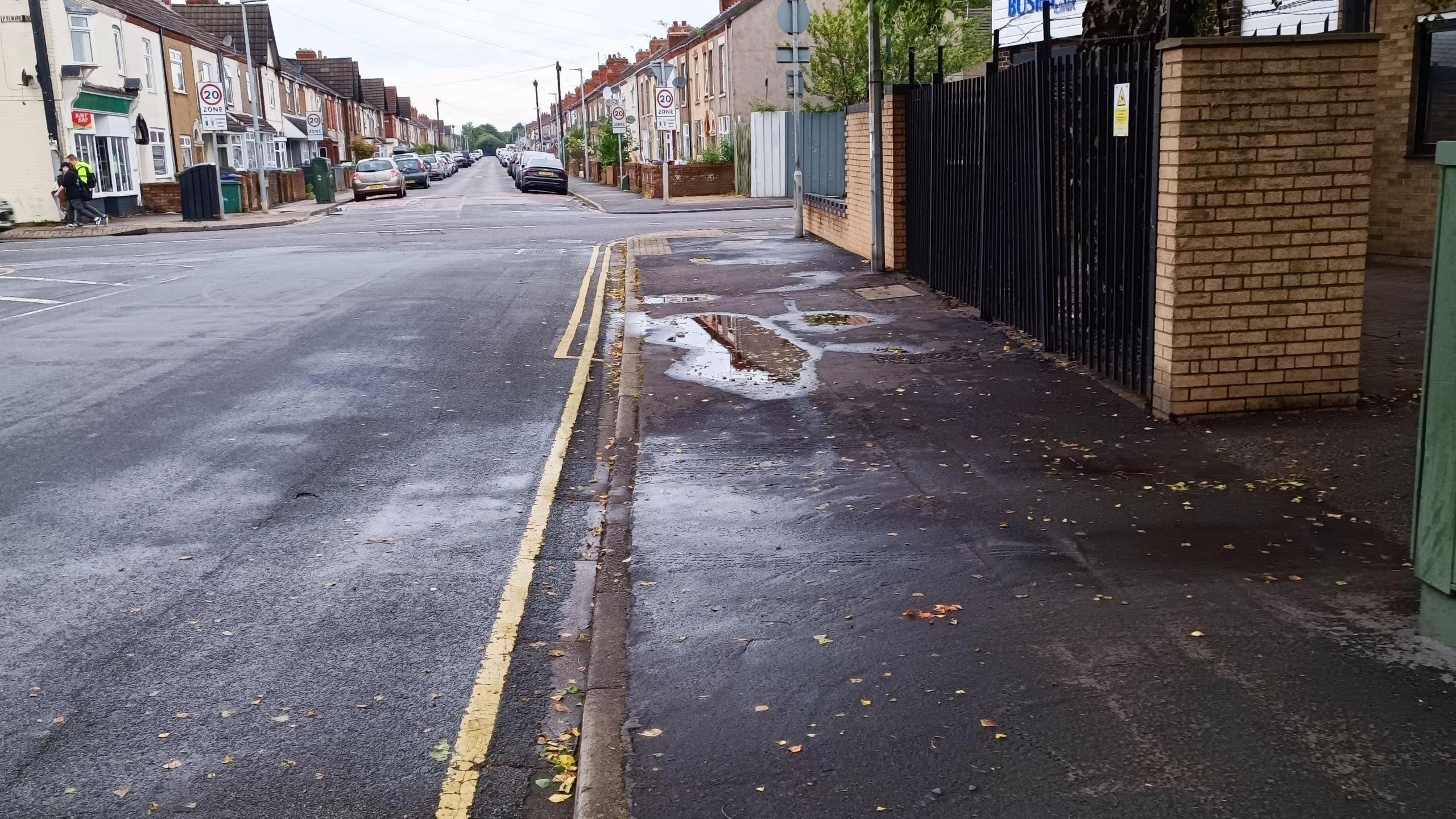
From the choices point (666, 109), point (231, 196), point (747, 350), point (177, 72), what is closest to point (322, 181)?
point (177, 72)

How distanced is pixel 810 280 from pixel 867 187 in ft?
6.67

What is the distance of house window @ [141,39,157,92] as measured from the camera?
141 feet

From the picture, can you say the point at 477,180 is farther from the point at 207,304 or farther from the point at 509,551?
the point at 509,551

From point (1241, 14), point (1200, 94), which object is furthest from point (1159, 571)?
point (1241, 14)

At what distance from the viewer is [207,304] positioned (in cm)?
1555

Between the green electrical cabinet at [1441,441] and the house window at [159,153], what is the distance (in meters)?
45.7

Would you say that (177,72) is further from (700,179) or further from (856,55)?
(856,55)

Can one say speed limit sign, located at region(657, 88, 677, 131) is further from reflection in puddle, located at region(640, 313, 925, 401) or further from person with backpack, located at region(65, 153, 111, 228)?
reflection in puddle, located at region(640, 313, 925, 401)

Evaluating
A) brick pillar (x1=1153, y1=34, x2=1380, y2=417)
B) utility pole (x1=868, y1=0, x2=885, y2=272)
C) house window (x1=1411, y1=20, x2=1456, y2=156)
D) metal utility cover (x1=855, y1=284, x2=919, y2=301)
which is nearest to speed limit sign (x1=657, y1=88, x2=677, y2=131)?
utility pole (x1=868, y1=0, x2=885, y2=272)

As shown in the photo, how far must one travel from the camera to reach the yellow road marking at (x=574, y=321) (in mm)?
11812

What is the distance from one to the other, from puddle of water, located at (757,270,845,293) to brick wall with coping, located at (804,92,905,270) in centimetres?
74

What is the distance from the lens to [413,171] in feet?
209

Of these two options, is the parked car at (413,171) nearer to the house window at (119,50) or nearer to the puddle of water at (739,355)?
the house window at (119,50)

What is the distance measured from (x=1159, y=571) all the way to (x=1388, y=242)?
11.6 metres
